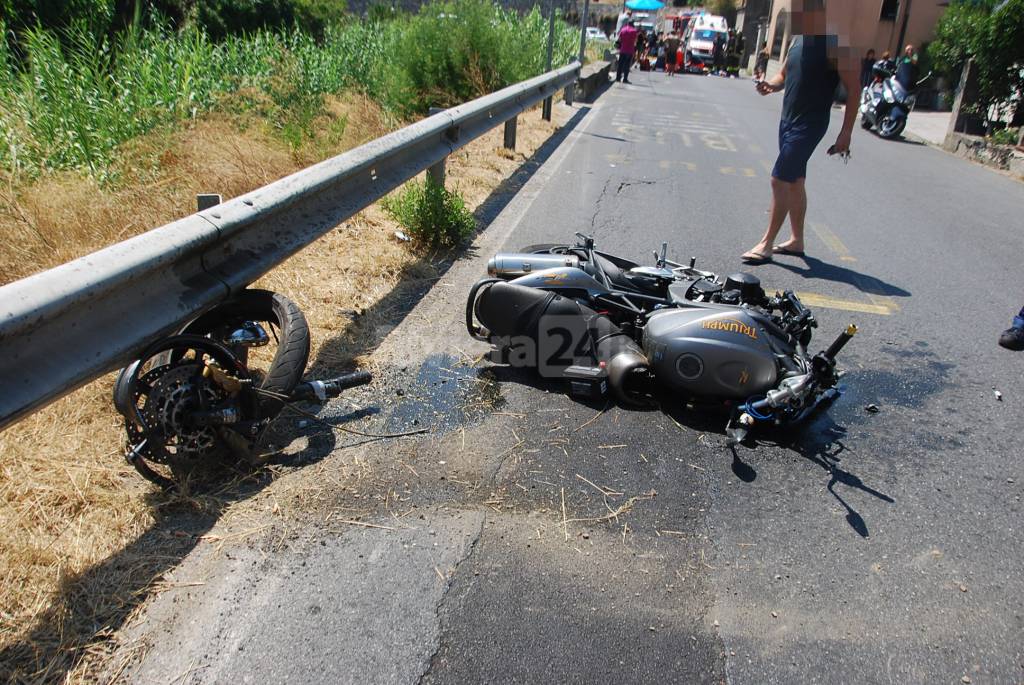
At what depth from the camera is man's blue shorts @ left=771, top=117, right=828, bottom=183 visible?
6.20 meters

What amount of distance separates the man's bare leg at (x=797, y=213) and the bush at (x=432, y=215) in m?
2.73

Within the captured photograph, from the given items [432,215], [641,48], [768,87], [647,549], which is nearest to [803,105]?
[768,87]

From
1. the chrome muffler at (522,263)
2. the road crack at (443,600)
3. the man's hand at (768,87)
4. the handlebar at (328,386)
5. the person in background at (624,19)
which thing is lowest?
the road crack at (443,600)

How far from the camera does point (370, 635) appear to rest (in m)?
2.43

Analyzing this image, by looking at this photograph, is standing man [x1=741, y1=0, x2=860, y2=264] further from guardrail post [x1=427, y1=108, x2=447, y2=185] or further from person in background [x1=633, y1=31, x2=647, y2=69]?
person in background [x1=633, y1=31, x2=647, y2=69]

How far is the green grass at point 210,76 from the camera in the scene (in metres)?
6.68

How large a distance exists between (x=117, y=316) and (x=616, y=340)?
2.33 meters

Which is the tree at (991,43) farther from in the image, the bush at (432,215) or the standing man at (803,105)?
the bush at (432,215)

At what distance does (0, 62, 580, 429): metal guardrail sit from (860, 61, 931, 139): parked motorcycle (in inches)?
582

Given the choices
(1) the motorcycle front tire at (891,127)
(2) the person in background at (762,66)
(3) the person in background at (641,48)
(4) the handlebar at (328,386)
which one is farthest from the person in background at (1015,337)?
(3) the person in background at (641,48)

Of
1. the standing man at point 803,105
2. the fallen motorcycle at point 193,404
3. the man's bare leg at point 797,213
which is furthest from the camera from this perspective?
the man's bare leg at point 797,213

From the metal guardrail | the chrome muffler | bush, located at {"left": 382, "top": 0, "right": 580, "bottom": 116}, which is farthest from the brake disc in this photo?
bush, located at {"left": 382, "top": 0, "right": 580, "bottom": 116}

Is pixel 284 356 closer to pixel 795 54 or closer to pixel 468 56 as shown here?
pixel 795 54

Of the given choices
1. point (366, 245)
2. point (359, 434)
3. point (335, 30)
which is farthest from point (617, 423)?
point (335, 30)
